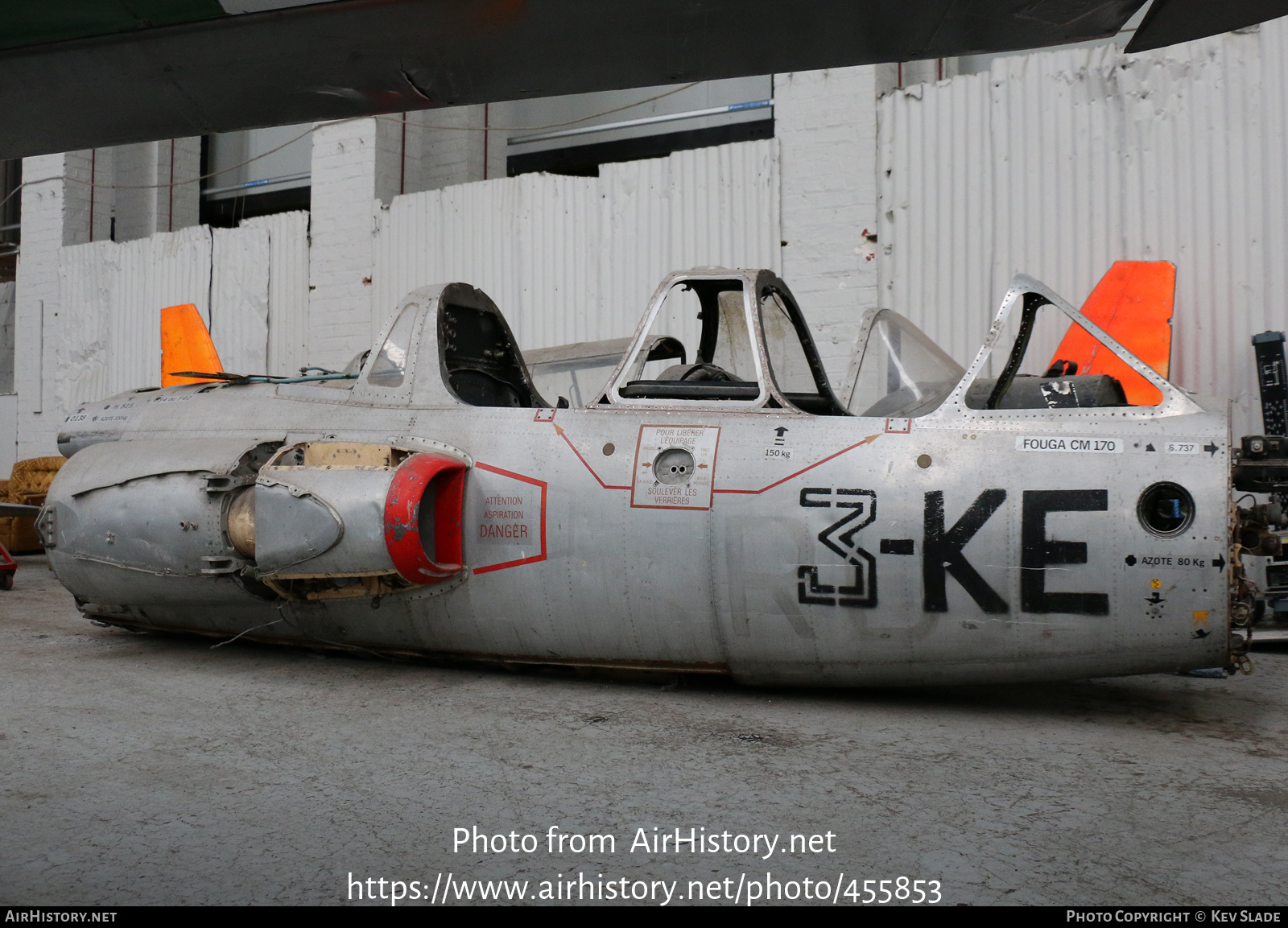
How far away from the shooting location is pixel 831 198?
8.11 m

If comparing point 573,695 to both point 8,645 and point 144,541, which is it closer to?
point 144,541

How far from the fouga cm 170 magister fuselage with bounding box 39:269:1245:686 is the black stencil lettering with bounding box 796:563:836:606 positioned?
0.03 feet

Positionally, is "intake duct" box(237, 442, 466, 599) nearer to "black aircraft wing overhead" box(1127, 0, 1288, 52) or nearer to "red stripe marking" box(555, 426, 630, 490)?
"red stripe marking" box(555, 426, 630, 490)

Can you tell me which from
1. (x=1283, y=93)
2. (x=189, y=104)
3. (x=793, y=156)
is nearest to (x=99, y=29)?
(x=189, y=104)

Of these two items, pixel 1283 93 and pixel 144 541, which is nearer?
pixel 144 541

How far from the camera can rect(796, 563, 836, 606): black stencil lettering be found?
397cm

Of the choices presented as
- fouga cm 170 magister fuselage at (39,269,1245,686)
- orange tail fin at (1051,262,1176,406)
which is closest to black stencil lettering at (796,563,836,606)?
fouga cm 170 magister fuselage at (39,269,1245,686)

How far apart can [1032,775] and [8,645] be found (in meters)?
5.42

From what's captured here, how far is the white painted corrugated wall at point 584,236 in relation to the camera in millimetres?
8555

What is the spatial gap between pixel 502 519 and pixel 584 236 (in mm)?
5391

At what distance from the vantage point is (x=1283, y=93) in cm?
670

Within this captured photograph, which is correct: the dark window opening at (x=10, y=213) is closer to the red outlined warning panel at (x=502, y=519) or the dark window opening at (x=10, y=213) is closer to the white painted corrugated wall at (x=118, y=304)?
the white painted corrugated wall at (x=118, y=304)

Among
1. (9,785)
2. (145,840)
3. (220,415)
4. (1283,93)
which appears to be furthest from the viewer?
(1283,93)

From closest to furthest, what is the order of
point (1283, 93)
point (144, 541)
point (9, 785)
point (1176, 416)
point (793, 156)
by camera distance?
point (9, 785) < point (1176, 416) < point (144, 541) < point (1283, 93) < point (793, 156)
